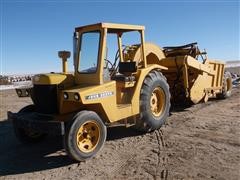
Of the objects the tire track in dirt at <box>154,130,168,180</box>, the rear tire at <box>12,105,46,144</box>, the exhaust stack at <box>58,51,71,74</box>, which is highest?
the exhaust stack at <box>58,51,71,74</box>

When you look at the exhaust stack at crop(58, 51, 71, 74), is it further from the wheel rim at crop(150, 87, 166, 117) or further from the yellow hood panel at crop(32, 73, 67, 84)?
the wheel rim at crop(150, 87, 166, 117)

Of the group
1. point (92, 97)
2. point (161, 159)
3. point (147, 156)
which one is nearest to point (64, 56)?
point (92, 97)

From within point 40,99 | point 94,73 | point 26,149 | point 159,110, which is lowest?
point 26,149

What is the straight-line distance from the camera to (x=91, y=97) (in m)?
5.68

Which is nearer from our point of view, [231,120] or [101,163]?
[101,163]

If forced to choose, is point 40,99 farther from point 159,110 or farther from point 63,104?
point 159,110

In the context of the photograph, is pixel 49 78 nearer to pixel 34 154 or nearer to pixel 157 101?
pixel 34 154

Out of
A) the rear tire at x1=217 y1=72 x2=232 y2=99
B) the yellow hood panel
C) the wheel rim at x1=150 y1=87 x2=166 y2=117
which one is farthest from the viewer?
the rear tire at x1=217 y1=72 x2=232 y2=99

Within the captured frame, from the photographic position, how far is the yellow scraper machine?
5.58m

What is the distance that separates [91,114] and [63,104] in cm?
77

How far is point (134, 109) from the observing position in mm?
6691

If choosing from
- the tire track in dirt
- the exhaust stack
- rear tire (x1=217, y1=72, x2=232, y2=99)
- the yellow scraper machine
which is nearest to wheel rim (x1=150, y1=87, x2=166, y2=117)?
the yellow scraper machine

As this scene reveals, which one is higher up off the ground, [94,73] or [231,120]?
[94,73]

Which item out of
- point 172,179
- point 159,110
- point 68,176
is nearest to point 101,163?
point 68,176
